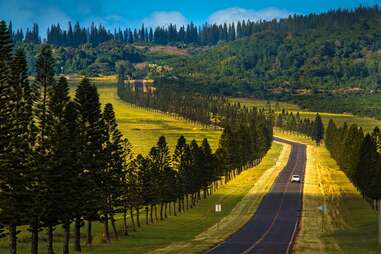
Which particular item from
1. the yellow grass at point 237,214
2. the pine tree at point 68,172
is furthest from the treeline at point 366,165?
the pine tree at point 68,172

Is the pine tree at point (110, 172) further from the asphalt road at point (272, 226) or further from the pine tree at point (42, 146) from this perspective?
the pine tree at point (42, 146)

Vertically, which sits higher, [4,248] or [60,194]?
[60,194]

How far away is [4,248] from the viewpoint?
6812 centimetres

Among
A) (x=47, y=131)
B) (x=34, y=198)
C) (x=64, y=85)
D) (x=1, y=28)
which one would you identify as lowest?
(x=34, y=198)

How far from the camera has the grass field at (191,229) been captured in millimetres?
63375

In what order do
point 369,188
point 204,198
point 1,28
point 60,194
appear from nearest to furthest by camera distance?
point 1,28 < point 60,194 < point 369,188 < point 204,198

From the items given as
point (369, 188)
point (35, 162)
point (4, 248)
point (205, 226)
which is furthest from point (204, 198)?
point (35, 162)

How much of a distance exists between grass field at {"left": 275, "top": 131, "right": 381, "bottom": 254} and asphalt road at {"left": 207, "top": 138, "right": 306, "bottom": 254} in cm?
158

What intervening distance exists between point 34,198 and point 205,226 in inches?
1463

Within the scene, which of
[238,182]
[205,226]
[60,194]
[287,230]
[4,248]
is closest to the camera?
[60,194]

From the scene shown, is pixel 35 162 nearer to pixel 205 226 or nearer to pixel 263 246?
pixel 263 246

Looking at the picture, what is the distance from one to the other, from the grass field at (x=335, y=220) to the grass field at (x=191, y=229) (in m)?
9.06

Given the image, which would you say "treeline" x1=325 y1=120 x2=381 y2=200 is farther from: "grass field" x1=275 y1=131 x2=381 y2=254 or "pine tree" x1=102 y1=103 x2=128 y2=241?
"pine tree" x1=102 y1=103 x2=128 y2=241

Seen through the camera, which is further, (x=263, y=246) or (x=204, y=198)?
(x=204, y=198)
